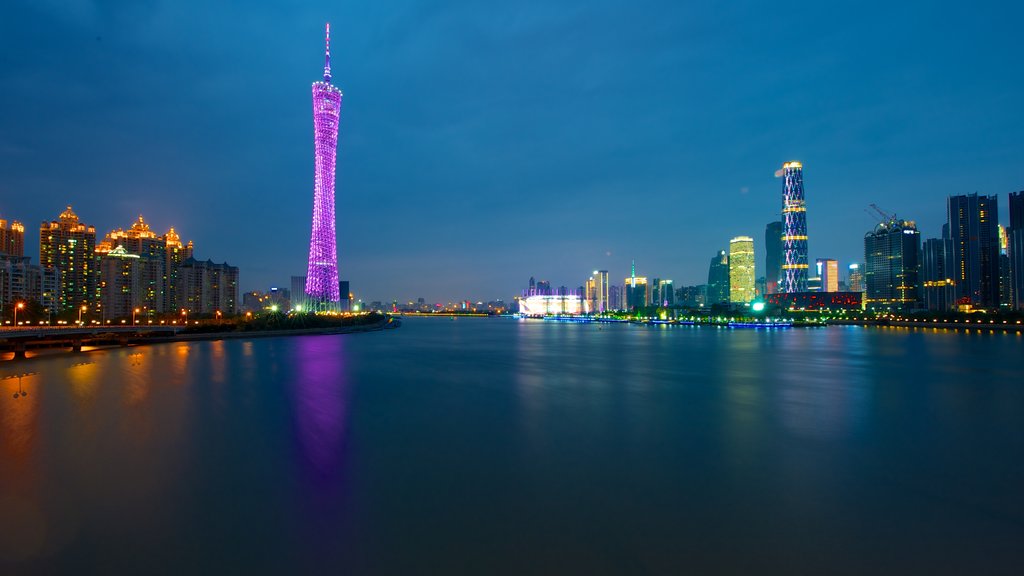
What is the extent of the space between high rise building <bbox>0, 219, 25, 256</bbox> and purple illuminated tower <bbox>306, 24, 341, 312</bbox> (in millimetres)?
Answer: 69270

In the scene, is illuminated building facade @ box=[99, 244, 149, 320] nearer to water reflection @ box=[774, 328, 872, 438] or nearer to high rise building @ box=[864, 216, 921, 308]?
water reflection @ box=[774, 328, 872, 438]

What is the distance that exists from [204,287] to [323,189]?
5258cm

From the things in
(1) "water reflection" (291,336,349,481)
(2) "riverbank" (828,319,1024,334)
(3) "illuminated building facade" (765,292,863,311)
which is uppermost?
(3) "illuminated building facade" (765,292,863,311)

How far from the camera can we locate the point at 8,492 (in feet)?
26.4

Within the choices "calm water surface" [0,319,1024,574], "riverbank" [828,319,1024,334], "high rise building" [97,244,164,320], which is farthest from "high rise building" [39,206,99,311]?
"riverbank" [828,319,1024,334]

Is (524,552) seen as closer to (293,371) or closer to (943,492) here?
(943,492)

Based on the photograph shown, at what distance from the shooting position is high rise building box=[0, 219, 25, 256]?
326ft

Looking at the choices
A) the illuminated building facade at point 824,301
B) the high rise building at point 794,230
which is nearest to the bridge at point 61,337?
the illuminated building facade at point 824,301

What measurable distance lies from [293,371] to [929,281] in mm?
196577

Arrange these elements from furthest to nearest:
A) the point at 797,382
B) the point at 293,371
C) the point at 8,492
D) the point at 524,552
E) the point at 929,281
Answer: the point at 929,281 → the point at 293,371 → the point at 797,382 → the point at 8,492 → the point at 524,552

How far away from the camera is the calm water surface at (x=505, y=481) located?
6.04 metres

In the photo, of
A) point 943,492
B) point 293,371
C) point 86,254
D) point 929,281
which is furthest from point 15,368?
point 929,281

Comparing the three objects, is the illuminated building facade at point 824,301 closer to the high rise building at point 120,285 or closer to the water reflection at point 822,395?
the water reflection at point 822,395

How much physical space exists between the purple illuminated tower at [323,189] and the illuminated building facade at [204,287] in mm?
39291
